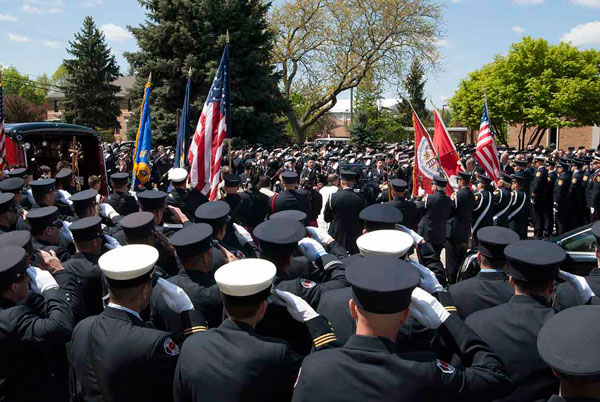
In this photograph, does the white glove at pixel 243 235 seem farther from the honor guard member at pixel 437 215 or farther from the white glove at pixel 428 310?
the honor guard member at pixel 437 215

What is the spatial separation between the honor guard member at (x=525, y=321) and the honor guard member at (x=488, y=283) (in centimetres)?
53

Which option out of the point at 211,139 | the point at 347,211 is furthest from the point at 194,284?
the point at 211,139

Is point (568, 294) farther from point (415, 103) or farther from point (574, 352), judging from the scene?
point (415, 103)

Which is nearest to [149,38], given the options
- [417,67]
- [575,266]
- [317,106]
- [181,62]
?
[181,62]

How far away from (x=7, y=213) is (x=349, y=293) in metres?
3.86

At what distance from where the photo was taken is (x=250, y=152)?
2061 cm

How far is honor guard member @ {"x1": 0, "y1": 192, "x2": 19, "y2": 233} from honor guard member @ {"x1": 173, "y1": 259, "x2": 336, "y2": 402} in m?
3.57

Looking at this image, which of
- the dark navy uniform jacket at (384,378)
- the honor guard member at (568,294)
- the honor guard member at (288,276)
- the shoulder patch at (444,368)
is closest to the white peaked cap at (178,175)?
the honor guard member at (288,276)

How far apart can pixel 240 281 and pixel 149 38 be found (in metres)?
25.2

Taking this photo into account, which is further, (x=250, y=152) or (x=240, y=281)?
(x=250, y=152)

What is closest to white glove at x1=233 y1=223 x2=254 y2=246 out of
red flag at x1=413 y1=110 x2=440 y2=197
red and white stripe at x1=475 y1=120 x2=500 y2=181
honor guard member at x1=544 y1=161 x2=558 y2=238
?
red flag at x1=413 y1=110 x2=440 y2=197

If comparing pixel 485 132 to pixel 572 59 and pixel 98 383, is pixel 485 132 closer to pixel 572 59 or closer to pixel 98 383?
pixel 98 383

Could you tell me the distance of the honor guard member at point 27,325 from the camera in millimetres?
2816

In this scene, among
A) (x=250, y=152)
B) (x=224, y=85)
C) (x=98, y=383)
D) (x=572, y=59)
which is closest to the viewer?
(x=98, y=383)
